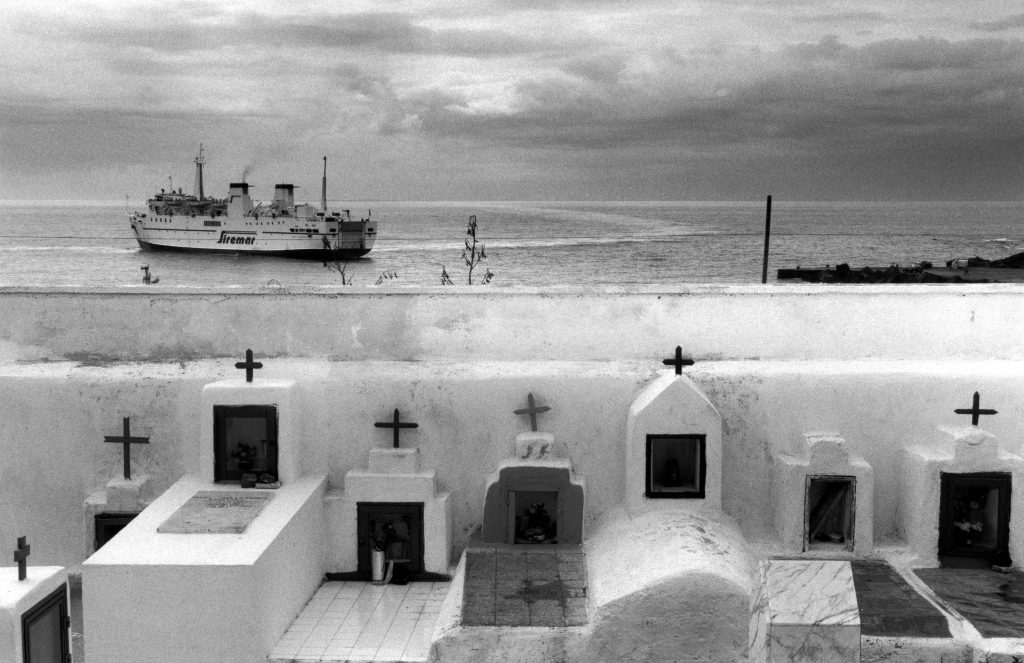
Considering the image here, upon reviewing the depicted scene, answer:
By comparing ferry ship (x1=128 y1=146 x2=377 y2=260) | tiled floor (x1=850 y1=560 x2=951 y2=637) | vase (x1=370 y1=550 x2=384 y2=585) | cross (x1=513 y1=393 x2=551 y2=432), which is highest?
ferry ship (x1=128 y1=146 x2=377 y2=260)

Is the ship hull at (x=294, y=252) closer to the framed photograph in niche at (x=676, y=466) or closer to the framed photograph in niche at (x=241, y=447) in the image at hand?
the framed photograph in niche at (x=241, y=447)

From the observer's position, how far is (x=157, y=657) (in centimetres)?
576

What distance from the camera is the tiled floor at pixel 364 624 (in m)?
6.11

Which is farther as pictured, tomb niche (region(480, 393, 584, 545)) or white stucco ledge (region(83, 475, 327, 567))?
tomb niche (region(480, 393, 584, 545))

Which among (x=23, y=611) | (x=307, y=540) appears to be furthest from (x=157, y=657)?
(x=307, y=540)

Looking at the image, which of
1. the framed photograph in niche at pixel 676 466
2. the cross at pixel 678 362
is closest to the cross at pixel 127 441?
the framed photograph in niche at pixel 676 466

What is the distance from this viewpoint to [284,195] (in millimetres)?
36844

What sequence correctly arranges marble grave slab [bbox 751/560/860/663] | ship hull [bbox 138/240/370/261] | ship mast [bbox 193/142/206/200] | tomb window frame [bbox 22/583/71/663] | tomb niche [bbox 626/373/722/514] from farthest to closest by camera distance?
ship hull [bbox 138/240/370/261], ship mast [bbox 193/142/206/200], tomb niche [bbox 626/373/722/514], tomb window frame [bbox 22/583/71/663], marble grave slab [bbox 751/560/860/663]

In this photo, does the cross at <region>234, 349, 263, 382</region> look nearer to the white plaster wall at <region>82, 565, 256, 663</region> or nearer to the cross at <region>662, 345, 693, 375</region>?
the white plaster wall at <region>82, 565, 256, 663</region>

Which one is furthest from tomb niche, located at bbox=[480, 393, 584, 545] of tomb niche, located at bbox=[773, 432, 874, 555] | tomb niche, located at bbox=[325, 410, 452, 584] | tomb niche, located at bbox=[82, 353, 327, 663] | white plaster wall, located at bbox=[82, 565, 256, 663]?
white plaster wall, located at bbox=[82, 565, 256, 663]

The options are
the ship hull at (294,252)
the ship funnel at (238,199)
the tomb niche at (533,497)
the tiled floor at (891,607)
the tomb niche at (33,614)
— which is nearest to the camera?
the tomb niche at (33,614)

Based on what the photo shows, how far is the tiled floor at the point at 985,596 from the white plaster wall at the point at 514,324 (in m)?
2.24

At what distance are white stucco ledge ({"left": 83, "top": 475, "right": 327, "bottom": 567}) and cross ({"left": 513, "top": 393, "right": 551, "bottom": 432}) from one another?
5.67ft

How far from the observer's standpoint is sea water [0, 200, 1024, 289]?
44.7 meters
